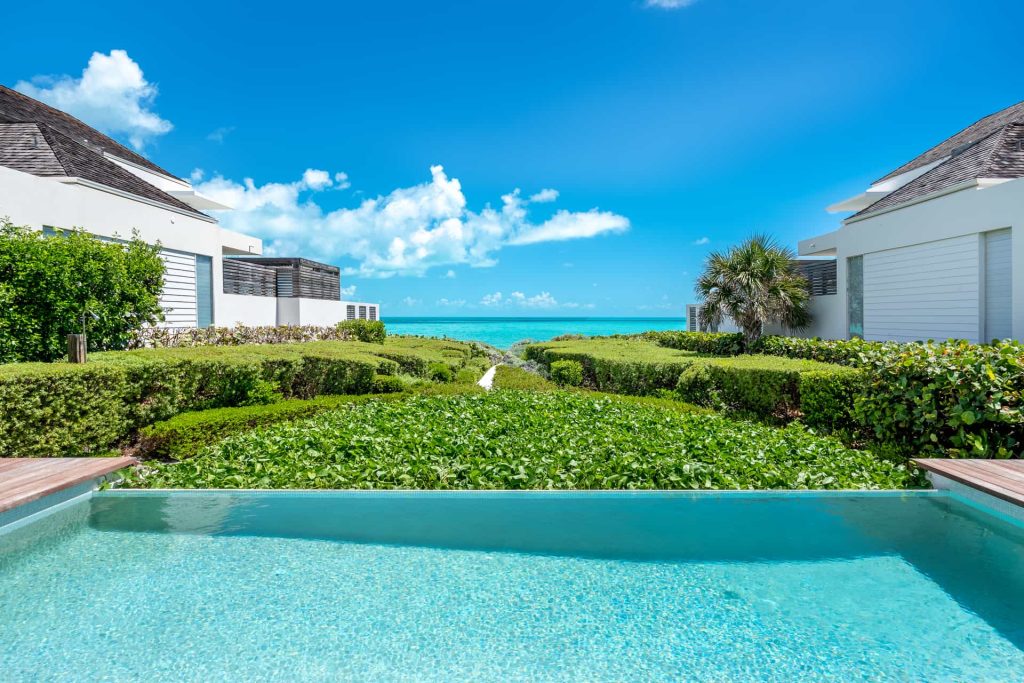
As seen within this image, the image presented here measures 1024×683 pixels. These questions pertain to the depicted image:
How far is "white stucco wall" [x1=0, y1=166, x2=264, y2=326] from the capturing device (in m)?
9.97

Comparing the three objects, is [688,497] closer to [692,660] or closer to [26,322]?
[692,660]

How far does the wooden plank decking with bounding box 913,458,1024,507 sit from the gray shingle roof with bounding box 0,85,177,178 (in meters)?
21.9

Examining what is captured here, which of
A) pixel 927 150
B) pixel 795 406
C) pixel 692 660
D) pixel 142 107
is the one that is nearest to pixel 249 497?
pixel 692 660

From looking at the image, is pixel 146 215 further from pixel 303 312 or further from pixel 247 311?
pixel 303 312

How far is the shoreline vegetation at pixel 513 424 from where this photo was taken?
529cm

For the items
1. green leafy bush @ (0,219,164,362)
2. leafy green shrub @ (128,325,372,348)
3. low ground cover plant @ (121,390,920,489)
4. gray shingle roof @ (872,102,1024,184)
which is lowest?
low ground cover plant @ (121,390,920,489)

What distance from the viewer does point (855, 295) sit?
642 inches

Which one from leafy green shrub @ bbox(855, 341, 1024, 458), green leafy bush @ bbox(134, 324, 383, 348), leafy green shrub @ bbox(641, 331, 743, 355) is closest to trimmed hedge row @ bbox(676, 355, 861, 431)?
leafy green shrub @ bbox(855, 341, 1024, 458)

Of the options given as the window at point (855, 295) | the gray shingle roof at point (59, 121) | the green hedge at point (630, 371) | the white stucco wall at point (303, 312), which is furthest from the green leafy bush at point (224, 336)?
the window at point (855, 295)

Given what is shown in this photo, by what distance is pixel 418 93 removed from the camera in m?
18.3

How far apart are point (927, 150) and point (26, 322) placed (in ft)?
93.4

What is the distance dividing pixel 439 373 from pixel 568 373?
3.44 metres

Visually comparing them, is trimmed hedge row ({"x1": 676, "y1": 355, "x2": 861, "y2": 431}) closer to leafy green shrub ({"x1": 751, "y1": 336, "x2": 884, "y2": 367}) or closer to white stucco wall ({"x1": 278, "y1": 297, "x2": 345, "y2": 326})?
leafy green shrub ({"x1": 751, "y1": 336, "x2": 884, "y2": 367})

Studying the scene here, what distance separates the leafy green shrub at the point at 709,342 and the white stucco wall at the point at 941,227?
4106 millimetres
